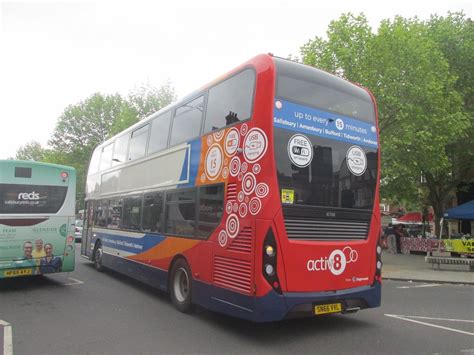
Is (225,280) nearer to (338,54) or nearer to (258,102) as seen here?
(258,102)

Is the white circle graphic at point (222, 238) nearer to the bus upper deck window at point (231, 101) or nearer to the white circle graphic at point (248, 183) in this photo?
the white circle graphic at point (248, 183)

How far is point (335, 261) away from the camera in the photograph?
644cm

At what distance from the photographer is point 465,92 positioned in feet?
74.3

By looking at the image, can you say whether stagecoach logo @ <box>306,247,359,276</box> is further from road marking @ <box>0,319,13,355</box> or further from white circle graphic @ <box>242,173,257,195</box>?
road marking @ <box>0,319,13,355</box>

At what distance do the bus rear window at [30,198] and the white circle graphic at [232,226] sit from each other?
612 centimetres

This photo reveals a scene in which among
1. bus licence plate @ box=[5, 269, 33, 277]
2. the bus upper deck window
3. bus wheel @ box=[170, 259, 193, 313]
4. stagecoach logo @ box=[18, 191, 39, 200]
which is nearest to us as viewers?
the bus upper deck window

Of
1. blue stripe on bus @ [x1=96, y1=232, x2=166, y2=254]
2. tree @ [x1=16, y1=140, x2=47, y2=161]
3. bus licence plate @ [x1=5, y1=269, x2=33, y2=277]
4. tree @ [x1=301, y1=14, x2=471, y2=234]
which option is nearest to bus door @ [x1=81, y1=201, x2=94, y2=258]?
blue stripe on bus @ [x1=96, y1=232, x2=166, y2=254]

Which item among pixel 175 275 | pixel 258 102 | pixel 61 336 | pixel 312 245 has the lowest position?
pixel 61 336

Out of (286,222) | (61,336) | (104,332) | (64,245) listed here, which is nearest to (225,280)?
(286,222)

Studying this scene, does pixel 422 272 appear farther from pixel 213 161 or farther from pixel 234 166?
pixel 234 166

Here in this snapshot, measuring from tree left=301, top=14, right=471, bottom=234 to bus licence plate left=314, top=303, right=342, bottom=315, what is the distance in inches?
443

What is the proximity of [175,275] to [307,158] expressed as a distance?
3639mm

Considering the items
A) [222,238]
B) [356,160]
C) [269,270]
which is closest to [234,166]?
[222,238]

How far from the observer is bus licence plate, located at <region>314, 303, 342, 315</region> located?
613 cm
